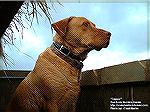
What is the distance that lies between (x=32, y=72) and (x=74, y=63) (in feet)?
0.72

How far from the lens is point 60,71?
64.5 inches

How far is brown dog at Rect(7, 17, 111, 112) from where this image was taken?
5.23ft

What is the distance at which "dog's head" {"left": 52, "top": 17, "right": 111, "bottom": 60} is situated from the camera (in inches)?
66.2

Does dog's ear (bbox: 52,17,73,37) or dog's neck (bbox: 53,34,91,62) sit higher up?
dog's ear (bbox: 52,17,73,37)

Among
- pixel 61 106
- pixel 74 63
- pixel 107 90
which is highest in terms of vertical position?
pixel 74 63

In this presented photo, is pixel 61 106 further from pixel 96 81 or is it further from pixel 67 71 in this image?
pixel 96 81

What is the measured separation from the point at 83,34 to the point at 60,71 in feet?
0.78

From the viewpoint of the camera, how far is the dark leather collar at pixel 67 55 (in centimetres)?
162

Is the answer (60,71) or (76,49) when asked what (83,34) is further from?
(60,71)

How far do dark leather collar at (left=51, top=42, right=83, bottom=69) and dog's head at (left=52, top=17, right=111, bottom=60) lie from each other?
0.17 feet

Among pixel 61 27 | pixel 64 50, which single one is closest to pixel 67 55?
pixel 64 50

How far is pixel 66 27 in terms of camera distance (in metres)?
1.68

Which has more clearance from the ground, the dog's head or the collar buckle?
the dog's head

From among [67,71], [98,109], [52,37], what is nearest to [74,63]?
[67,71]
